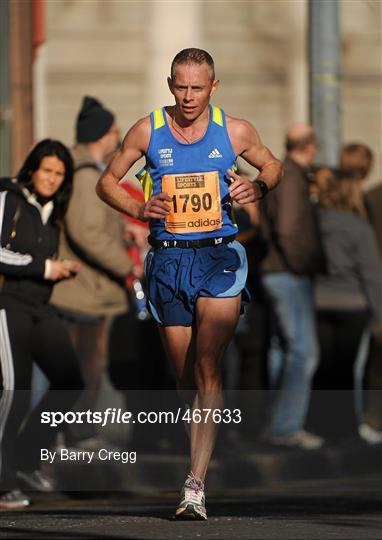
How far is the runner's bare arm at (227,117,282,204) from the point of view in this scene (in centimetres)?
784

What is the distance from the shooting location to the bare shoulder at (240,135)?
8.01m

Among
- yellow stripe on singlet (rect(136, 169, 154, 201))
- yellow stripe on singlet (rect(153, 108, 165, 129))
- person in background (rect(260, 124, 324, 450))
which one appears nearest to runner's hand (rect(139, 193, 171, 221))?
yellow stripe on singlet (rect(136, 169, 154, 201))

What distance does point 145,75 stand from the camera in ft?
52.6

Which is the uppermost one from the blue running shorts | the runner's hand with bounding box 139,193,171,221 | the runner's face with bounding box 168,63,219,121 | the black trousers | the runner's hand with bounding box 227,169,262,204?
the runner's face with bounding box 168,63,219,121

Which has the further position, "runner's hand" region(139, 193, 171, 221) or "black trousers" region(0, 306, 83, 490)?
"black trousers" region(0, 306, 83, 490)

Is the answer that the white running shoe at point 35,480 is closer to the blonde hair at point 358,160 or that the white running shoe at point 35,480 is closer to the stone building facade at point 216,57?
the blonde hair at point 358,160

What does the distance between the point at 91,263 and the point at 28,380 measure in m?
1.80

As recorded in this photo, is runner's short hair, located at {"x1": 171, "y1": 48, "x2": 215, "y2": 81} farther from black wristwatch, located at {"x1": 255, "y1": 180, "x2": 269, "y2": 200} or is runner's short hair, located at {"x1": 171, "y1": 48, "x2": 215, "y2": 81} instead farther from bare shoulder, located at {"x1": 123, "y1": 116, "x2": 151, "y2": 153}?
black wristwatch, located at {"x1": 255, "y1": 180, "x2": 269, "y2": 200}

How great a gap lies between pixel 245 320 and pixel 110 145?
5.13ft

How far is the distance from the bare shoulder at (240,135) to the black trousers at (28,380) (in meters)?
1.52

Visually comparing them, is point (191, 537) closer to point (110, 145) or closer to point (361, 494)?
point (361, 494)

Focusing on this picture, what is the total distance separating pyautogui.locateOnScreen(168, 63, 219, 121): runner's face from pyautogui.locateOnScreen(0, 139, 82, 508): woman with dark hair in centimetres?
145

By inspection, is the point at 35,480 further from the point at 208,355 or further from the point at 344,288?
the point at 344,288

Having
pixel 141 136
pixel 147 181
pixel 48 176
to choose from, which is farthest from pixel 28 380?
pixel 141 136
